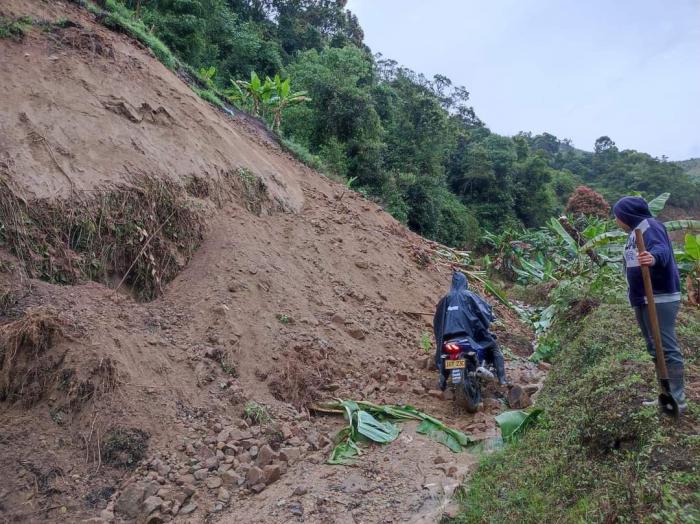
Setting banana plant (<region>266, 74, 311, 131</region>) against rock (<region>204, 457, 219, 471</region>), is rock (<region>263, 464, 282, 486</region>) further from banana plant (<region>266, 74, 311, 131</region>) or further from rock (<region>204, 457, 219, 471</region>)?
banana plant (<region>266, 74, 311, 131</region>)

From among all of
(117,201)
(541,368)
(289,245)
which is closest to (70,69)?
(117,201)

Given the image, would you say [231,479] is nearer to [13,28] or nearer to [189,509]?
[189,509]

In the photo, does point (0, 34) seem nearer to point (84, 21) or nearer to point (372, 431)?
point (84, 21)

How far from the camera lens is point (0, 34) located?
23.8ft

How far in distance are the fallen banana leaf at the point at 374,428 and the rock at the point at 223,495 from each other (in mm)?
823

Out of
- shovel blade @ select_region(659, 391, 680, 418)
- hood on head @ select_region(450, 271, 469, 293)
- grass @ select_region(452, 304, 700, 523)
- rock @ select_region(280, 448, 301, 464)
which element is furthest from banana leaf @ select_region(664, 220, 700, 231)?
rock @ select_region(280, 448, 301, 464)

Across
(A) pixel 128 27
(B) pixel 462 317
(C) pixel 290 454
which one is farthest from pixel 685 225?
(A) pixel 128 27

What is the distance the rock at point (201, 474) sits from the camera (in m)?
4.10

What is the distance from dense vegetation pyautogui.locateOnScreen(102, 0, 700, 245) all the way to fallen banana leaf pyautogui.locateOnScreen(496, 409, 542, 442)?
29.4 feet

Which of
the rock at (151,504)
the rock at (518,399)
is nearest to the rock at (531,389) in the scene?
the rock at (518,399)

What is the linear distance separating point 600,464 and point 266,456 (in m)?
2.44

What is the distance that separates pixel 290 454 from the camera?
14.5 ft

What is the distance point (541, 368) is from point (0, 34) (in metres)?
8.60

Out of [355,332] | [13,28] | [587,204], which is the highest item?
[13,28]
